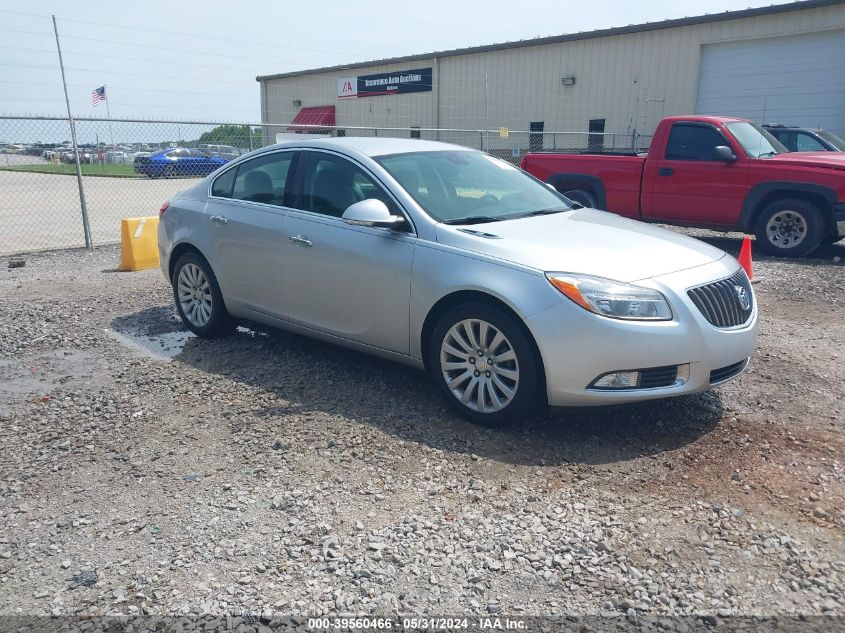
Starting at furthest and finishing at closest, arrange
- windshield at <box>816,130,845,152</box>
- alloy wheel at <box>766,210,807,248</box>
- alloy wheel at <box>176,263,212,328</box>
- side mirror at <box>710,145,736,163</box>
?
windshield at <box>816,130,845,152</box>
side mirror at <box>710,145,736,163</box>
alloy wheel at <box>766,210,807,248</box>
alloy wheel at <box>176,263,212,328</box>

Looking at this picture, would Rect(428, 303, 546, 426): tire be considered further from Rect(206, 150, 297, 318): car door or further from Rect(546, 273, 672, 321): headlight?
Rect(206, 150, 297, 318): car door

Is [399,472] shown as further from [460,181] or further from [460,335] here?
[460,181]

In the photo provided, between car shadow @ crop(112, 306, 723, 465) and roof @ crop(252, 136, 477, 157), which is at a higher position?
roof @ crop(252, 136, 477, 157)

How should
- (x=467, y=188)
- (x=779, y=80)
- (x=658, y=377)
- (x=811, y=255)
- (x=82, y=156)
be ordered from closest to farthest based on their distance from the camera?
1. (x=658, y=377)
2. (x=467, y=188)
3. (x=811, y=255)
4. (x=82, y=156)
5. (x=779, y=80)

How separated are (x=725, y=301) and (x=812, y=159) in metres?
6.92

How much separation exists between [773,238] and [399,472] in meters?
8.19

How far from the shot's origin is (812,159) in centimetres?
995

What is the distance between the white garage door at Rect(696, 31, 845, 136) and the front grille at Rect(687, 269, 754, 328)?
18.4m

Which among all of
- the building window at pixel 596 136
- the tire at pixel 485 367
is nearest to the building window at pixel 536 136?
the building window at pixel 596 136

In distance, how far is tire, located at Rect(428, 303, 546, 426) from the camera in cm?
412

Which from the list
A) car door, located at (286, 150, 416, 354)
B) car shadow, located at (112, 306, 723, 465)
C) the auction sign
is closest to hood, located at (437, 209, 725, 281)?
car door, located at (286, 150, 416, 354)

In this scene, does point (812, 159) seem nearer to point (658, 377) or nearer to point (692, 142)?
point (692, 142)

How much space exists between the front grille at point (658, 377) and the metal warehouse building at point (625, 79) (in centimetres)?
1120

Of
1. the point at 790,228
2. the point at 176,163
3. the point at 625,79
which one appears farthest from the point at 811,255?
the point at 625,79
